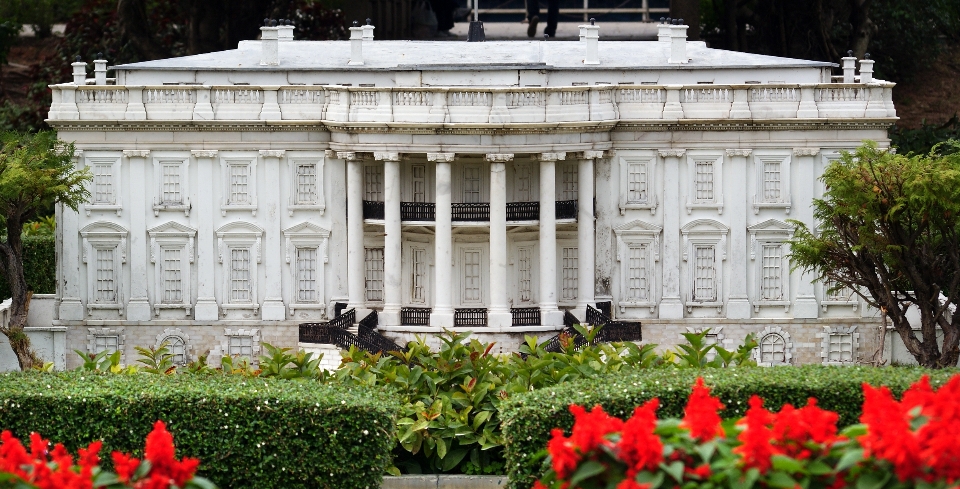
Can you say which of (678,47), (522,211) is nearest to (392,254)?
(522,211)

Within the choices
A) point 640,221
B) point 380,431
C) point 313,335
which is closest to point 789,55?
point 640,221

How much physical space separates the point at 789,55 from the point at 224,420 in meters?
51.9

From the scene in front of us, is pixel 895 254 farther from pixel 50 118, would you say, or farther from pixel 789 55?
pixel 789 55

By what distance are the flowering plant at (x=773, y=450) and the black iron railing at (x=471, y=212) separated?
30.9 m

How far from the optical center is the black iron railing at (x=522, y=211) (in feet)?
192

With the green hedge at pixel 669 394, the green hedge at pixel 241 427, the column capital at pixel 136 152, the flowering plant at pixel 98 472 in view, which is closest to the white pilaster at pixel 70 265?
the column capital at pixel 136 152

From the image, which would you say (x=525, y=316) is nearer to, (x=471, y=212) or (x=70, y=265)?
(x=471, y=212)

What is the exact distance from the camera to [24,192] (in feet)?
185

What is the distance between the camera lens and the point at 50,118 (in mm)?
58500

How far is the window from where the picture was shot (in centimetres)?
5981

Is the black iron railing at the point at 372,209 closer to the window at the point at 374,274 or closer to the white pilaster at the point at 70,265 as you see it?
the window at the point at 374,274

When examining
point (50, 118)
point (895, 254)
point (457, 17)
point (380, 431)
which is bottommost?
point (380, 431)

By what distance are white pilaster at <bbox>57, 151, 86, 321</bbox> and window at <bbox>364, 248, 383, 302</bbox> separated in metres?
7.86

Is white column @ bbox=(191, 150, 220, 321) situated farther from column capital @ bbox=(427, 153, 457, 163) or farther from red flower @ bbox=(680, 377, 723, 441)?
red flower @ bbox=(680, 377, 723, 441)
